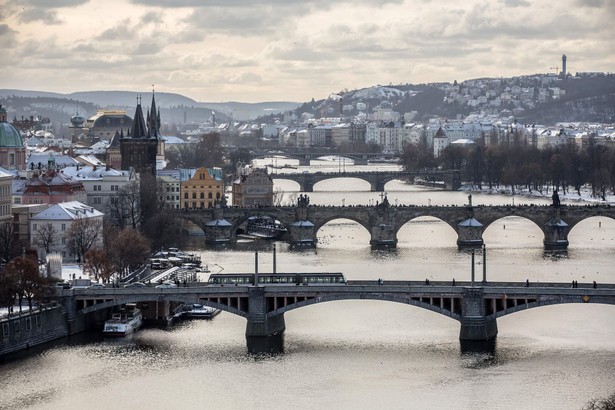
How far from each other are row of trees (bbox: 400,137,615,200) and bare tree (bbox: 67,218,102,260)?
41.3m

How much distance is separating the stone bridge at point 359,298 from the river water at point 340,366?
1.86 feet

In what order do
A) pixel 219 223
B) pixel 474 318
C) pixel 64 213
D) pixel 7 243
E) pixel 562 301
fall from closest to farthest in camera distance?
pixel 562 301 → pixel 474 318 → pixel 7 243 → pixel 64 213 → pixel 219 223

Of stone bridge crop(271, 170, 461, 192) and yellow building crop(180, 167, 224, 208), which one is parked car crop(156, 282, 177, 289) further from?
stone bridge crop(271, 170, 461, 192)

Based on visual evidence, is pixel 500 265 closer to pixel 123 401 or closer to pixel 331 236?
pixel 331 236

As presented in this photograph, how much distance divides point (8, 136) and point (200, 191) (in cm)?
1206

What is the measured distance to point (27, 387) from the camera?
132 feet

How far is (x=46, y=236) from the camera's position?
196 ft

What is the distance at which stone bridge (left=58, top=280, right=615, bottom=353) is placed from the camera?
4500 cm

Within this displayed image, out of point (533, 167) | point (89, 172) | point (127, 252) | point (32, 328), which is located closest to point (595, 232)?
point (89, 172)

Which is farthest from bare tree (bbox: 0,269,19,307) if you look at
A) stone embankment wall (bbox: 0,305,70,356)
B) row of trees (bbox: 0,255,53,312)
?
stone embankment wall (bbox: 0,305,70,356)

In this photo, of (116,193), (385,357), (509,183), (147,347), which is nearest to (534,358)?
(385,357)

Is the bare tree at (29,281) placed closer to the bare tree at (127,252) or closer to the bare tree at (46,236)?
the bare tree at (127,252)

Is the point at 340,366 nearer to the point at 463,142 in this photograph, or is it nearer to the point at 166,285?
the point at 166,285

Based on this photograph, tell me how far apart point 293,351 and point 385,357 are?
239 cm
